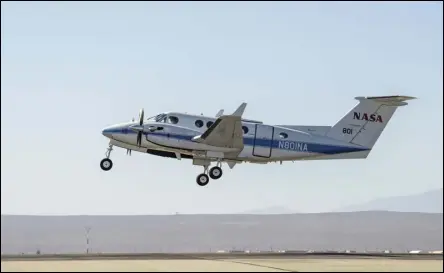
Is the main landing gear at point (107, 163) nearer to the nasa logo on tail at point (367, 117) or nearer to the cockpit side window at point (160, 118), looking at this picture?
the cockpit side window at point (160, 118)

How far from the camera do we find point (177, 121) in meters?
55.2

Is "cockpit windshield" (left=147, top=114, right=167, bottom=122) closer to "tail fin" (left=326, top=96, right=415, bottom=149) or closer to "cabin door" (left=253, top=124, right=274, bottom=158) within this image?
"cabin door" (left=253, top=124, right=274, bottom=158)

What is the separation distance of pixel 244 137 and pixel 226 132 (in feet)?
7.16

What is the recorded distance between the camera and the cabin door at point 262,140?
56.2 metres

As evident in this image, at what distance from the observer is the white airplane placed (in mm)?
54688

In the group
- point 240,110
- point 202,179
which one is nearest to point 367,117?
point 240,110

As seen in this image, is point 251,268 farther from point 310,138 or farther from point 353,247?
point 353,247

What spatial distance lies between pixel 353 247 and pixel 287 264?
14817 centimetres

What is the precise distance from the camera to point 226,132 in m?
54.3

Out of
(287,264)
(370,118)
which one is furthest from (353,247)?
(287,264)

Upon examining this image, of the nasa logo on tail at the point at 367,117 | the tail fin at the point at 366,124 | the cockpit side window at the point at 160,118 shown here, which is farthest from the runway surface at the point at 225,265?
the nasa logo on tail at the point at 367,117

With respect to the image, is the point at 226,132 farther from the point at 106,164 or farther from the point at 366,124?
the point at 366,124

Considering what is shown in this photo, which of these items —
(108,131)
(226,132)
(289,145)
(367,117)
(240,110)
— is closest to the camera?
(240,110)

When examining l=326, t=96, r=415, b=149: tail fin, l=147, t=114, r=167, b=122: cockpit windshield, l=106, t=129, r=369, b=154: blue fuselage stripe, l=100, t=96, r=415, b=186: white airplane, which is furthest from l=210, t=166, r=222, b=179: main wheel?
l=326, t=96, r=415, b=149: tail fin
